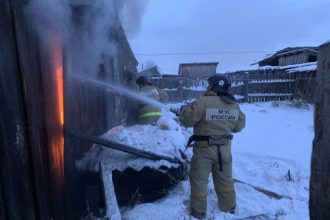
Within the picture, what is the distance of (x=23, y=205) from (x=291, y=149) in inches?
271

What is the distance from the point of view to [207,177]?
4.55m

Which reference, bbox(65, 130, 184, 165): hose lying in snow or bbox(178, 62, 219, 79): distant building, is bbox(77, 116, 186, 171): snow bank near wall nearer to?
bbox(65, 130, 184, 165): hose lying in snow

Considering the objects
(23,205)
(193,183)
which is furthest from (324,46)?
(193,183)

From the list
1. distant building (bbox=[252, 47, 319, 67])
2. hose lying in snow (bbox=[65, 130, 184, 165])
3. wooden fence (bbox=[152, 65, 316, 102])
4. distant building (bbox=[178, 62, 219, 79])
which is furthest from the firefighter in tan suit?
distant building (bbox=[178, 62, 219, 79])

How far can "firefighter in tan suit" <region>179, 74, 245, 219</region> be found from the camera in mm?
4488

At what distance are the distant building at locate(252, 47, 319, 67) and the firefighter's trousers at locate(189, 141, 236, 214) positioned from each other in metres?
25.1

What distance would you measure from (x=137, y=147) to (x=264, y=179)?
247 cm

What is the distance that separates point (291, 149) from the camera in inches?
326

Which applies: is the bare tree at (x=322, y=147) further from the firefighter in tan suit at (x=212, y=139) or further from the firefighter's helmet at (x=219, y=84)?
the firefighter's helmet at (x=219, y=84)

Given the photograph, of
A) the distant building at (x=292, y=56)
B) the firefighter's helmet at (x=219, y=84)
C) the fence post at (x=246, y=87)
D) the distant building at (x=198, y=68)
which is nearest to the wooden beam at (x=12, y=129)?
the firefighter's helmet at (x=219, y=84)

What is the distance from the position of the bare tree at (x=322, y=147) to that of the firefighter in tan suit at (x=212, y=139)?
2674mm

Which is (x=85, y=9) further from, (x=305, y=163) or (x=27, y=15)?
(x=305, y=163)

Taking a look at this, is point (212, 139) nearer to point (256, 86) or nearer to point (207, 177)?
point (207, 177)

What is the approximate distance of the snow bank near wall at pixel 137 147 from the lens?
15.8ft
